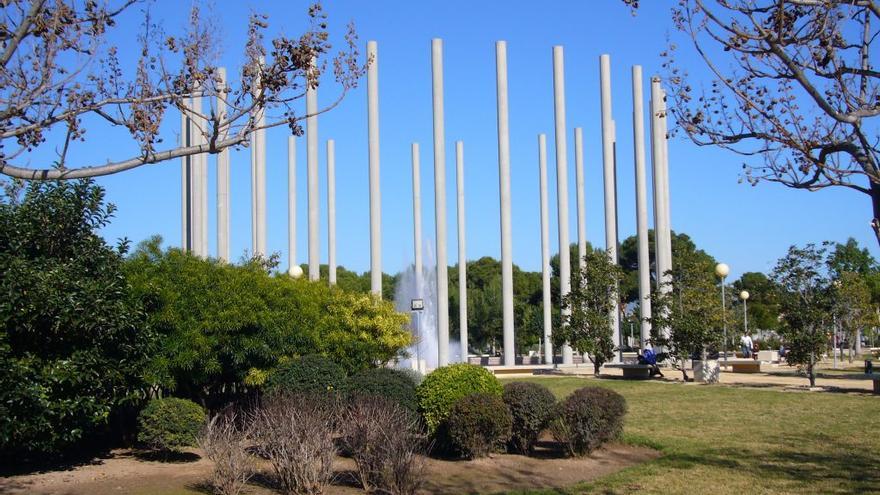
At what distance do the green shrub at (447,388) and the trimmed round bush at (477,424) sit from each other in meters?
0.39

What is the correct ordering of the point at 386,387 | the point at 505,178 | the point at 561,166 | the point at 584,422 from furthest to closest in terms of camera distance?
1. the point at 561,166
2. the point at 505,178
3. the point at 386,387
4. the point at 584,422

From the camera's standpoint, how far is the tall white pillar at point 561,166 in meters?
38.6

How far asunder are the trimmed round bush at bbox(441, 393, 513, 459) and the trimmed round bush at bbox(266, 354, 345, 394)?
2.38m

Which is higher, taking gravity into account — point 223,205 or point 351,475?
point 223,205

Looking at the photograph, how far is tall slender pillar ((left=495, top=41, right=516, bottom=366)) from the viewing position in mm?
36688

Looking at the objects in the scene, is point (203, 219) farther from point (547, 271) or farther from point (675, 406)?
point (675, 406)

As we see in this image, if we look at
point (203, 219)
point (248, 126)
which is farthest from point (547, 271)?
point (248, 126)

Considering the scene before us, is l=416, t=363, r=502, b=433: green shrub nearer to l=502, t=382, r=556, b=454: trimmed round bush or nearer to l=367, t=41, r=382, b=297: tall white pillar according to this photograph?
l=502, t=382, r=556, b=454: trimmed round bush

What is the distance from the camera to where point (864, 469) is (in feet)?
37.1

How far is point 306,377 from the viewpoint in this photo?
13.9m

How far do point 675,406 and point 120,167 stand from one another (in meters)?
15.0

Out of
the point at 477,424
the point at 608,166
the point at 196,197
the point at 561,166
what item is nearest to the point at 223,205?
the point at 196,197

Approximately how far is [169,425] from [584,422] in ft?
20.3

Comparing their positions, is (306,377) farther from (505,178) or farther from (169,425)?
(505,178)
